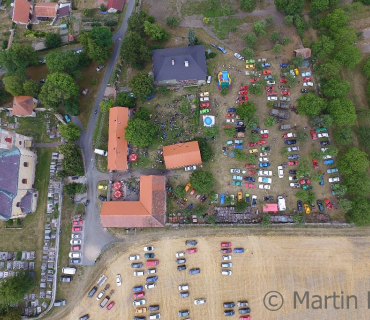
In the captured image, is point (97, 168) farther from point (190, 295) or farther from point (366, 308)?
point (366, 308)

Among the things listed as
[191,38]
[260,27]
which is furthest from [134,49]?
[260,27]

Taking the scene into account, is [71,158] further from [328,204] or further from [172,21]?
[328,204]

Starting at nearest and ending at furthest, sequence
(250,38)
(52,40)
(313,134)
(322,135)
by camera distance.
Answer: (322,135) → (313,134) → (250,38) → (52,40)

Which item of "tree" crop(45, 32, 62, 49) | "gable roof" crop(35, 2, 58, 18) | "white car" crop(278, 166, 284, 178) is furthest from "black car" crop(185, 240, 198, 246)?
"gable roof" crop(35, 2, 58, 18)

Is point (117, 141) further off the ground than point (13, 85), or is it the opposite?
point (13, 85)

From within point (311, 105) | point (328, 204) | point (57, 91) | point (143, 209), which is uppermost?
point (57, 91)

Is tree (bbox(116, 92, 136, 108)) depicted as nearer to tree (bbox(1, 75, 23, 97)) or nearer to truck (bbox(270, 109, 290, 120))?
tree (bbox(1, 75, 23, 97))

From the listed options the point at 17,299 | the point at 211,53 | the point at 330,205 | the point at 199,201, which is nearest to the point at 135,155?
the point at 199,201
